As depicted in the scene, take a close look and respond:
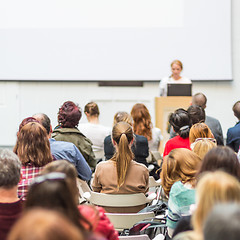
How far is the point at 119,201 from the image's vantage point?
10.6ft

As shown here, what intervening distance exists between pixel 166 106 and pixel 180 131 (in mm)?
1951

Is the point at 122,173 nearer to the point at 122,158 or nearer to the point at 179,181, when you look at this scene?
the point at 122,158

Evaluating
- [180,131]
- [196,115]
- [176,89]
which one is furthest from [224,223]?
[176,89]

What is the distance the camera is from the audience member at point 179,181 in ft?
8.58

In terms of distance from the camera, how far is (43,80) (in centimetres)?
822

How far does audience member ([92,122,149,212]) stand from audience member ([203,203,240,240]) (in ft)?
7.03

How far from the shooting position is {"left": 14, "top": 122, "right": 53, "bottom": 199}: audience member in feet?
9.66

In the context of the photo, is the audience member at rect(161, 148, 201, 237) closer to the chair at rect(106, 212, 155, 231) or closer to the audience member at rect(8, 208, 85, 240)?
the chair at rect(106, 212, 155, 231)

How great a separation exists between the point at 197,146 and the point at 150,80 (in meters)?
5.00

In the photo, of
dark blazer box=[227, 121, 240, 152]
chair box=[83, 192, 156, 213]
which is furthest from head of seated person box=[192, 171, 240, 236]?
dark blazer box=[227, 121, 240, 152]

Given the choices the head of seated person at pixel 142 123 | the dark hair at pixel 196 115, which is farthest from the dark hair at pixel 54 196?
the head of seated person at pixel 142 123

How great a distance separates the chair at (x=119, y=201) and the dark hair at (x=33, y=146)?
0.49 meters
